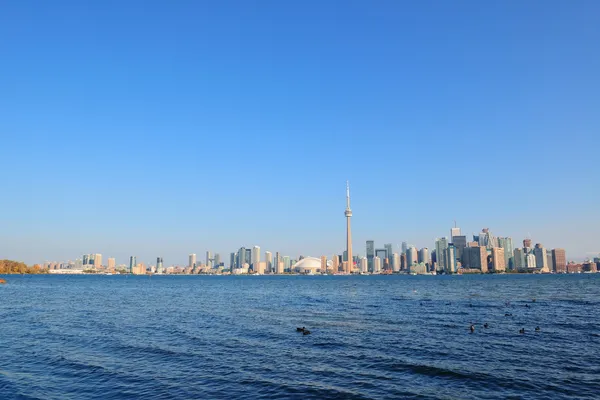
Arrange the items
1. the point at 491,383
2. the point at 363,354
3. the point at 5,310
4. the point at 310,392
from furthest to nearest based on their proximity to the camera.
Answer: the point at 5,310
the point at 363,354
the point at 491,383
the point at 310,392

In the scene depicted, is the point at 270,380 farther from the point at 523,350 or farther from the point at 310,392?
the point at 523,350

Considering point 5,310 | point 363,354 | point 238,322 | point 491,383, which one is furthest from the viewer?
point 5,310

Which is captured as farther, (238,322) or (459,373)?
(238,322)

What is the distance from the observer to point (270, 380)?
26469 mm

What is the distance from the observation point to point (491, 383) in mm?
25797

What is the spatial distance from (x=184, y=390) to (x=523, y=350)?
27.9 metres

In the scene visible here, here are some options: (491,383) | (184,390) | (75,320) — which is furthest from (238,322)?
(491,383)

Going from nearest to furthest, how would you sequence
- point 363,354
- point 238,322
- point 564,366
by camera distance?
point 564,366
point 363,354
point 238,322

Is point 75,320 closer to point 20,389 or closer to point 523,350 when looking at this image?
point 20,389

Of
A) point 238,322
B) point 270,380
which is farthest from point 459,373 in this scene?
point 238,322

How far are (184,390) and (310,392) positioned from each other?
7395 millimetres

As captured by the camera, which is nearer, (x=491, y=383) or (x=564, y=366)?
(x=491, y=383)

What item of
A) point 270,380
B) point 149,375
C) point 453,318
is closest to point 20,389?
point 149,375

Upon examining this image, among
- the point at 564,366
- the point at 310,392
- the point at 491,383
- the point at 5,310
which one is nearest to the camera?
the point at 310,392
